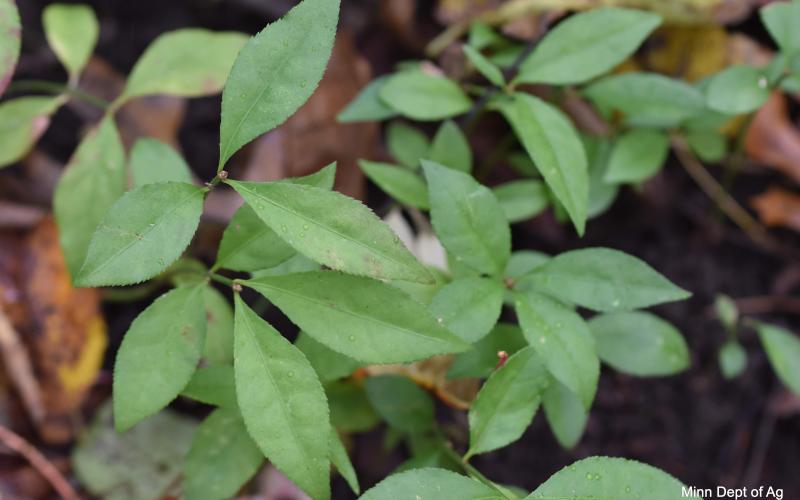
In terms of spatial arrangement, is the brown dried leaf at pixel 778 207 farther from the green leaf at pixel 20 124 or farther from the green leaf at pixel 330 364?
the green leaf at pixel 20 124

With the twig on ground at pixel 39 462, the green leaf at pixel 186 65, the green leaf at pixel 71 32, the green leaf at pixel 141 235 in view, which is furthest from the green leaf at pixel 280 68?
the twig on ground at pixel 39 462

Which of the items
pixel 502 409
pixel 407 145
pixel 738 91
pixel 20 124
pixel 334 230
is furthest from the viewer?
pixel 407 145

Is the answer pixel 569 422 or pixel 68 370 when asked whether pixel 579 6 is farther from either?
pixel 68 370

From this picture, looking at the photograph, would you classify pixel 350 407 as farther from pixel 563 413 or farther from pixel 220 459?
pixel 563 413

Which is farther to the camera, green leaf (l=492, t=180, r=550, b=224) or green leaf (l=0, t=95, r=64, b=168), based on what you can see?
green leaf (l=492, t=180, r=550, b=224)

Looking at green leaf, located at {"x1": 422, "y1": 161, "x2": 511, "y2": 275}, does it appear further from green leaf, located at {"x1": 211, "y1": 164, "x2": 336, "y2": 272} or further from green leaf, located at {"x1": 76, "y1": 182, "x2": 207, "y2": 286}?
green leaf, located at {"x1": 76, "y1": 182, "x2": 207, "y2": 286}

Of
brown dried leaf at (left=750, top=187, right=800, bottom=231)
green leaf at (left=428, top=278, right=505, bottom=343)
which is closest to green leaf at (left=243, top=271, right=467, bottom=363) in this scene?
green leaf at (left=428, top=278, right=505, bottom=343)

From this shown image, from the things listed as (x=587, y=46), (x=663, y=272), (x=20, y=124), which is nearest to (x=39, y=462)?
(x=20, y=124)
